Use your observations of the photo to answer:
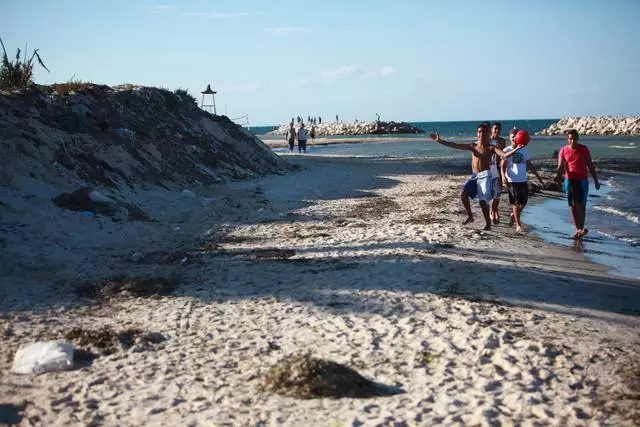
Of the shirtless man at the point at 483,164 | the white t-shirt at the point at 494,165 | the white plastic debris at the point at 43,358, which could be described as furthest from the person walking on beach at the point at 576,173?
the white plastic debris at the point at 43,358

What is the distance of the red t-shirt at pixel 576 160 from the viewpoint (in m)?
9.62

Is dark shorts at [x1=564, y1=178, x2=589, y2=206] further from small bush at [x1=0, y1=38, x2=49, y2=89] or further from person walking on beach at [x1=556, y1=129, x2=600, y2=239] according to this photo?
small bush at [x1=0, y1=38, x2=49, y2=89]

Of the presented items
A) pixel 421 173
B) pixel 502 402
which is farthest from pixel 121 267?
pixel 421 173

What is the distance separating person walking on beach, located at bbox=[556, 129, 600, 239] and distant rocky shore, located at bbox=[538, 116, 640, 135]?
6283 centimetres

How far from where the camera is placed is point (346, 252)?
7969mm

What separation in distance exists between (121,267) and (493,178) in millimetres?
6080

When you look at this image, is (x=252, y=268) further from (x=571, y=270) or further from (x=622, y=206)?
(x=622, y=206)

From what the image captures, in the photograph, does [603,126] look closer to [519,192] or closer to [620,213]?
[620,213]

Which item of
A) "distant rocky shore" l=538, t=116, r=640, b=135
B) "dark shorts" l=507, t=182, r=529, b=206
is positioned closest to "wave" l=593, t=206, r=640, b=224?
"dark shorts" l=507, t=182, r=529, b=206

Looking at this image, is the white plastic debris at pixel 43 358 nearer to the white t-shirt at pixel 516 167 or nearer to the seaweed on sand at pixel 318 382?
the seaweed on sand at pixel 318 382

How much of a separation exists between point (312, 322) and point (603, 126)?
7786 cm

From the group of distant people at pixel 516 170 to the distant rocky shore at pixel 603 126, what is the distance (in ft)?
206

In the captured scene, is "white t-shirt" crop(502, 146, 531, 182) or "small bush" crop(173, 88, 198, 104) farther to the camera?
"small bush" crop(173, 88, 198, 104)

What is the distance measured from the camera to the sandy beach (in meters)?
3.73
